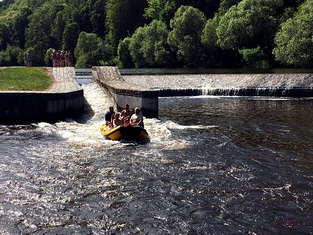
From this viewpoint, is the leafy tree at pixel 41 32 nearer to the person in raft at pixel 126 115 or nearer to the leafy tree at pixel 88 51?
the leafy tree at pixel 88 51

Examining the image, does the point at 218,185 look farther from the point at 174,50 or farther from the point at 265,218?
the point at 174,50

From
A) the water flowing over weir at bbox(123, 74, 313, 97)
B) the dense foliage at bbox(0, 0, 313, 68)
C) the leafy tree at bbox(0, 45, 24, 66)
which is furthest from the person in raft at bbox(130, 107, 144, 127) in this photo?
the leafy tree at bbox(0, 45, 24, 66)

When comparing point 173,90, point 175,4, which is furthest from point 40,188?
point 175,4

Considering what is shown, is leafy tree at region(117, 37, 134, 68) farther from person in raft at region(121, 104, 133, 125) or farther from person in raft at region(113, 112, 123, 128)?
person in raft at region(113, 112, 123, 128)

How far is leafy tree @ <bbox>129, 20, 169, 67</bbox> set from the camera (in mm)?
62594

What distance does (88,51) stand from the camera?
268ft

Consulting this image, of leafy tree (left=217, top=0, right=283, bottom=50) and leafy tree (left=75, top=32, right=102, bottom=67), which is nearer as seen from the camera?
leafy tree (left=217, top=0, right=283, bottom=50)

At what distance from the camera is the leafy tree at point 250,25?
49.6 m

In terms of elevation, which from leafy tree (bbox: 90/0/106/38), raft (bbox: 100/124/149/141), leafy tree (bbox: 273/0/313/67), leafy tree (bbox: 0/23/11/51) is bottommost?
raft (bbox: 100/124/149/141)

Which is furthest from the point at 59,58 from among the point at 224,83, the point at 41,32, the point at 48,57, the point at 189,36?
the point at 41,32

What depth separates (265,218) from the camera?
889cm

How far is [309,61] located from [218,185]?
33.2m

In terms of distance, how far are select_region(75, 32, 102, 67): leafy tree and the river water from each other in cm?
6154

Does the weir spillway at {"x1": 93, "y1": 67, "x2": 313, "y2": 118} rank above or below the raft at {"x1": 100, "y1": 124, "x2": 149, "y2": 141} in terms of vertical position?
above
